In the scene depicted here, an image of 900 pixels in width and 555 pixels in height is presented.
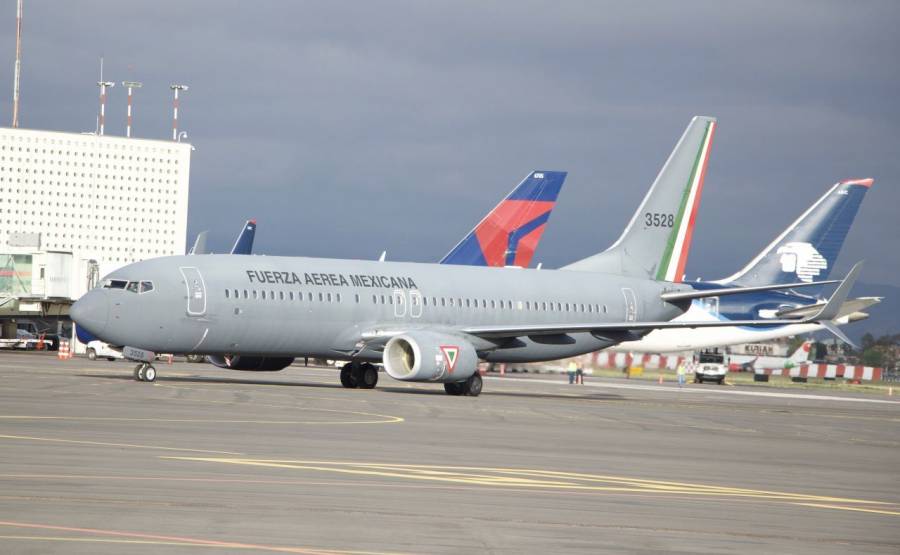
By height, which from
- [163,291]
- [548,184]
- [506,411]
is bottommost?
[506,411]

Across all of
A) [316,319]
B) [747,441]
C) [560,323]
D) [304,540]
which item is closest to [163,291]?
[316,319]

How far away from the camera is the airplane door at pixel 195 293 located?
3847 cm

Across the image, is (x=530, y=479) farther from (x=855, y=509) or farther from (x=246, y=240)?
(x=246, y=240)

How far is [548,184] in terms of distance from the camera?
69750 millimetres

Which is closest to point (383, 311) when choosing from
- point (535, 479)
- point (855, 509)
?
point (535, 479)

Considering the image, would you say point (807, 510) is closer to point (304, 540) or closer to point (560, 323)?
point (304, 540)

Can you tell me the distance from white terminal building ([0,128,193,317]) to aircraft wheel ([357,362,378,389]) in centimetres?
14884

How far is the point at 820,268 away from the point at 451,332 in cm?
2747

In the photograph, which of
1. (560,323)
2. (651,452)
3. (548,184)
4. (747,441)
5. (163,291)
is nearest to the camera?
(651,452)

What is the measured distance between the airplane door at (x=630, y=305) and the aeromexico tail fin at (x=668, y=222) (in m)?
2.04

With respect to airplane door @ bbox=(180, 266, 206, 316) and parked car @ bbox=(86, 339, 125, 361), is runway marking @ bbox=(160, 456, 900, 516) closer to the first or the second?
airplane door @ bbox=(180, 266, 206, 316)

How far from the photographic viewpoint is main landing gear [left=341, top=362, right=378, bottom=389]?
43594 mm

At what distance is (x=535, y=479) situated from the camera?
16.9m

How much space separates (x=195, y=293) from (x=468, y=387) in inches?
355
